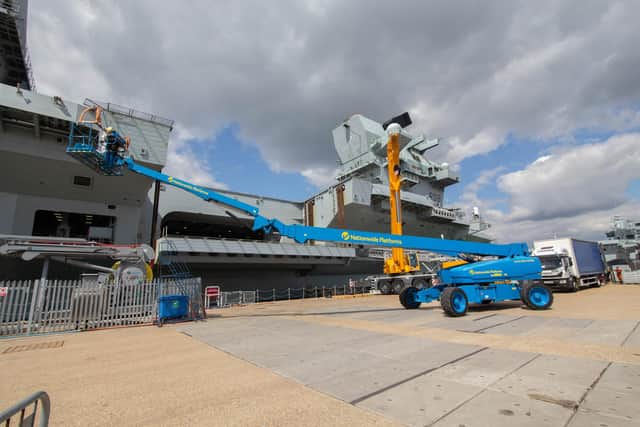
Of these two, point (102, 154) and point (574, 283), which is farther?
point (574, 283)

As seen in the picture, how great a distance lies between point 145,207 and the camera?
28297 millimetres

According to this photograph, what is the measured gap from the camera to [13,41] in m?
23.6

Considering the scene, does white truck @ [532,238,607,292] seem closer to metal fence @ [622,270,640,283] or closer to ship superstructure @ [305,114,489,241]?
metal fence @ [622,270,640,283]

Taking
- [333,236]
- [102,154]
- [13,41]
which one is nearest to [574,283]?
[333,236]

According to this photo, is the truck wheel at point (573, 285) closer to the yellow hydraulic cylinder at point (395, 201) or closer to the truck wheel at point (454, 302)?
the yellow hydraulic cylinder at point (395, 201)

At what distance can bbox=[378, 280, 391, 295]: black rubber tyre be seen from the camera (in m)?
27.7

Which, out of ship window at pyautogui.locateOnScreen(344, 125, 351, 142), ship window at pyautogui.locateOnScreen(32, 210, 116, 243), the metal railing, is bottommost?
the metal railing

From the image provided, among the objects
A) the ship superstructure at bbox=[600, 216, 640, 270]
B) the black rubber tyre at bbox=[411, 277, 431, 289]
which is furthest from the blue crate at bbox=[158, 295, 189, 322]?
the ship superstructure at bbox=[600, 216, 640, 270]

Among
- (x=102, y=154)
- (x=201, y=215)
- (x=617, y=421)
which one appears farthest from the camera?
(x=201, y=215)

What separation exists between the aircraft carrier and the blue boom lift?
6472mm

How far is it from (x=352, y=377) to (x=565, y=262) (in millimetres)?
22069

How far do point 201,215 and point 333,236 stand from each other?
2381cm

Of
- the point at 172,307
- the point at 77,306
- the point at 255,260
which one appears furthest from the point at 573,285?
the point at 77,306

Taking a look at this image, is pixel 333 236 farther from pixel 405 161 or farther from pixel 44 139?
pixel 405 161
